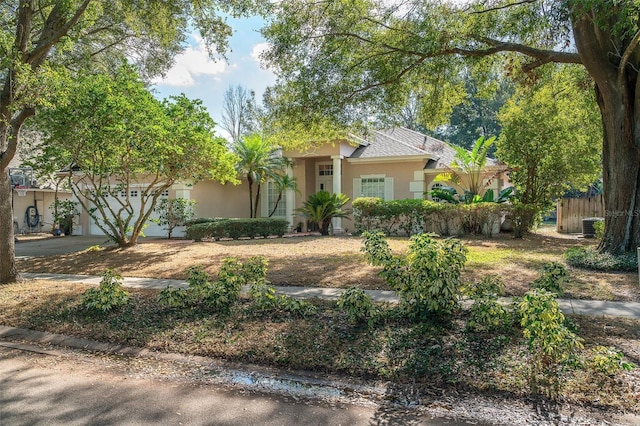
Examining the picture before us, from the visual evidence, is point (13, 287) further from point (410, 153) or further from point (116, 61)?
point (410, 153)

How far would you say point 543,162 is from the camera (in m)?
16.5

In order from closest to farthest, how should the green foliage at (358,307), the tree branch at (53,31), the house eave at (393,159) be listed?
the green foliage at (358,307) < the tree branch at (53,31) < the house eave at (393,159)

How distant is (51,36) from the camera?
8.80 meters

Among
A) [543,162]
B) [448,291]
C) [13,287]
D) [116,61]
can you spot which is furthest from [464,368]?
[116,61]

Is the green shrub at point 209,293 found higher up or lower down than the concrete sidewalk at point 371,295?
higher up

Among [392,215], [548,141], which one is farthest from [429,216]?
[548,141]

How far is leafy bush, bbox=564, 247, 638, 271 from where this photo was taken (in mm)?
9156

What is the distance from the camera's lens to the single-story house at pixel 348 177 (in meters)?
19.0

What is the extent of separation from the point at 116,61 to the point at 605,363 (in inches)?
669

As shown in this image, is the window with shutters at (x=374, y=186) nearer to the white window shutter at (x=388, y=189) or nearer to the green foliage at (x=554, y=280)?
the white window shutter at (x=388, y=189)

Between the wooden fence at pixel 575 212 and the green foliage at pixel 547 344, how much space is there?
66.4 feet

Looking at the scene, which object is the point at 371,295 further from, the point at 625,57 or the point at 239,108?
the point at 239,108

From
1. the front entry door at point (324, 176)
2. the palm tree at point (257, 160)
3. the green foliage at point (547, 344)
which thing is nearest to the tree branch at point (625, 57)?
the green foliage at point (547, 344)

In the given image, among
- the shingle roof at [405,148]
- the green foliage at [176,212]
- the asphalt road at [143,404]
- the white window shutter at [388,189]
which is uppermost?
the shingle roof at [405,148]
